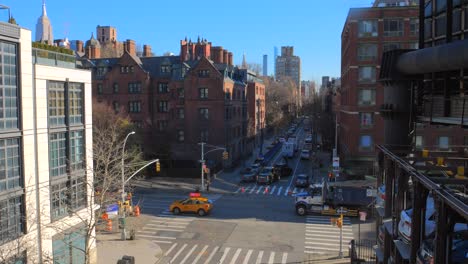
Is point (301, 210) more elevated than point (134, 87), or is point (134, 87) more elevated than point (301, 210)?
point (134, 87)

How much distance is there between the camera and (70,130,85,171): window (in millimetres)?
21630

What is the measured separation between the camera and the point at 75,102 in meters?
22.1

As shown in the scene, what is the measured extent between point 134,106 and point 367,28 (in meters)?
33.7

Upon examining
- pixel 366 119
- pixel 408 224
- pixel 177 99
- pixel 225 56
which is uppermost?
pixel 225 56

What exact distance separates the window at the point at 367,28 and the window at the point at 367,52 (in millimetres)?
1231

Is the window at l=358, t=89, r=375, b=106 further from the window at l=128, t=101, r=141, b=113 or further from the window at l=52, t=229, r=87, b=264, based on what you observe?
the window at l=52, t=229, r=87, b=264

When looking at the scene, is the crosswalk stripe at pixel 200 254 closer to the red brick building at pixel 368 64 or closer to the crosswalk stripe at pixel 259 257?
the crosswalk stripe at pixel 259 257

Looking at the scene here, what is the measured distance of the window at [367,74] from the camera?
157 ft

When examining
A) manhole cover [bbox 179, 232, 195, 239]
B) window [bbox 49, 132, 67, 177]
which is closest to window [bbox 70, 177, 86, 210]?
window [bbox 49, 132, 67, 177]

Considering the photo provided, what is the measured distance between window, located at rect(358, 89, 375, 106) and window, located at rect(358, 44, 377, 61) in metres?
3.70

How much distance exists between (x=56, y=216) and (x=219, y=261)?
9224 millimetres

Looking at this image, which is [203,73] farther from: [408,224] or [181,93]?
[408,224]

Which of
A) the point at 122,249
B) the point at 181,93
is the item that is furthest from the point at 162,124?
the point at 122,249

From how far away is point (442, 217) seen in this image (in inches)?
177
